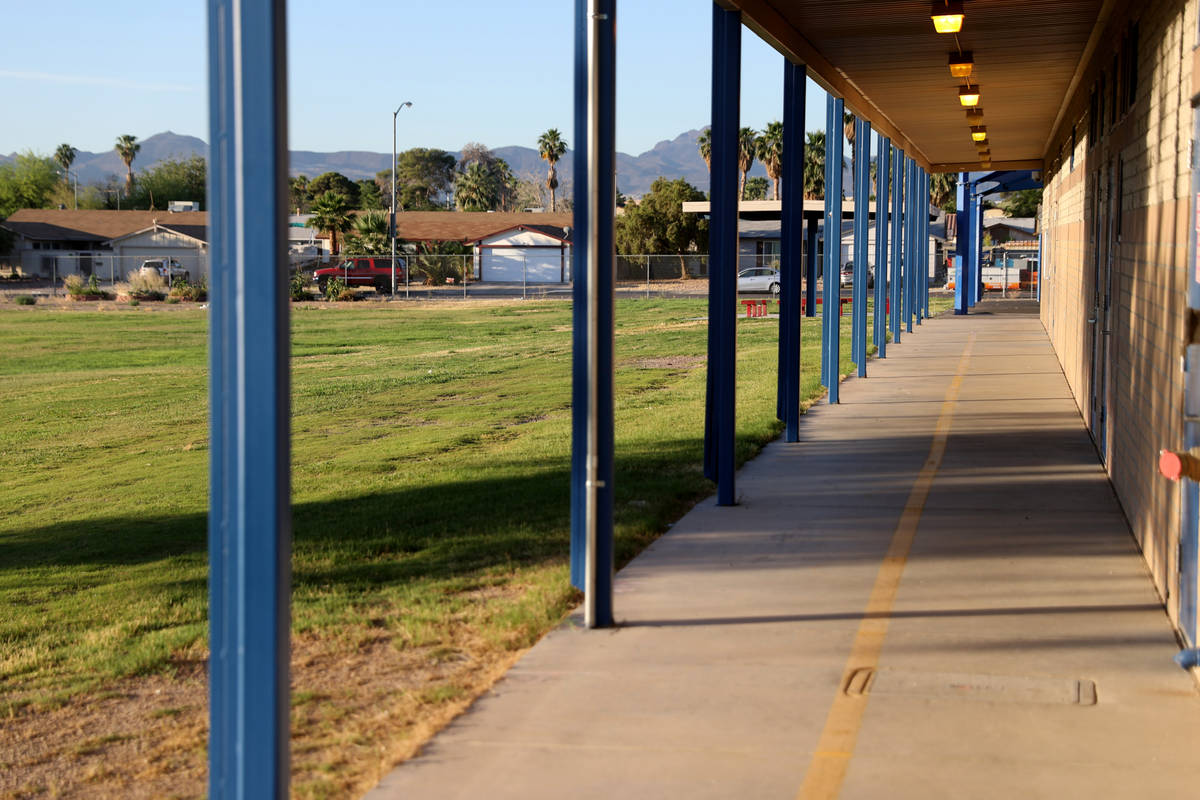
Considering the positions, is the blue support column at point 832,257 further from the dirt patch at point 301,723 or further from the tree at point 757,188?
the tree at point 757,188

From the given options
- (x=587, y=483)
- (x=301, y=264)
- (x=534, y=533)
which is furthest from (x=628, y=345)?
(x=301, y=264)

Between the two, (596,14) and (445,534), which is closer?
(596,14)

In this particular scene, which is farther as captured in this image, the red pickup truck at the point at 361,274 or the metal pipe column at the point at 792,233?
the red pickup truck at the point at 361,274

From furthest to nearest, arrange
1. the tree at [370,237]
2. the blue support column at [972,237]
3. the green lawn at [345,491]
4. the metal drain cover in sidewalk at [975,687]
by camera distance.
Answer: the tree at [370,237], the blue support column at [972,237], the green lawn at [345,491], the metal drain cover in sidewalk at [975,687]

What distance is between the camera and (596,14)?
6.93m

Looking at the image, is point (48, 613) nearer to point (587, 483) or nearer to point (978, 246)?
point (587, 483)

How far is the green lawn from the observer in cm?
765

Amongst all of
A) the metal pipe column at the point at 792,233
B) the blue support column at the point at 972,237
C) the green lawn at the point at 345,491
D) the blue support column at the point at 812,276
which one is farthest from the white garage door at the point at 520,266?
the metal pipe column at the point at 792,233

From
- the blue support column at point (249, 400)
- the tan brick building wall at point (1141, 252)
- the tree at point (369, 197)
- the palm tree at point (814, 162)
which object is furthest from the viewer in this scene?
the tree at point (369, 197)

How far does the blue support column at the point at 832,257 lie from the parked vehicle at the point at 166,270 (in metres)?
38.4

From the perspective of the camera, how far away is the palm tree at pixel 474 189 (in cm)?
13575

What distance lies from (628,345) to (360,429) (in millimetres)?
14625

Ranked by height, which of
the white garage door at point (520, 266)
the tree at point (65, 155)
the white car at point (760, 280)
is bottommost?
the white car at point (760, 280)

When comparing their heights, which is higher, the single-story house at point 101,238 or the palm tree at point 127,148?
the palm tree at point 127,148
